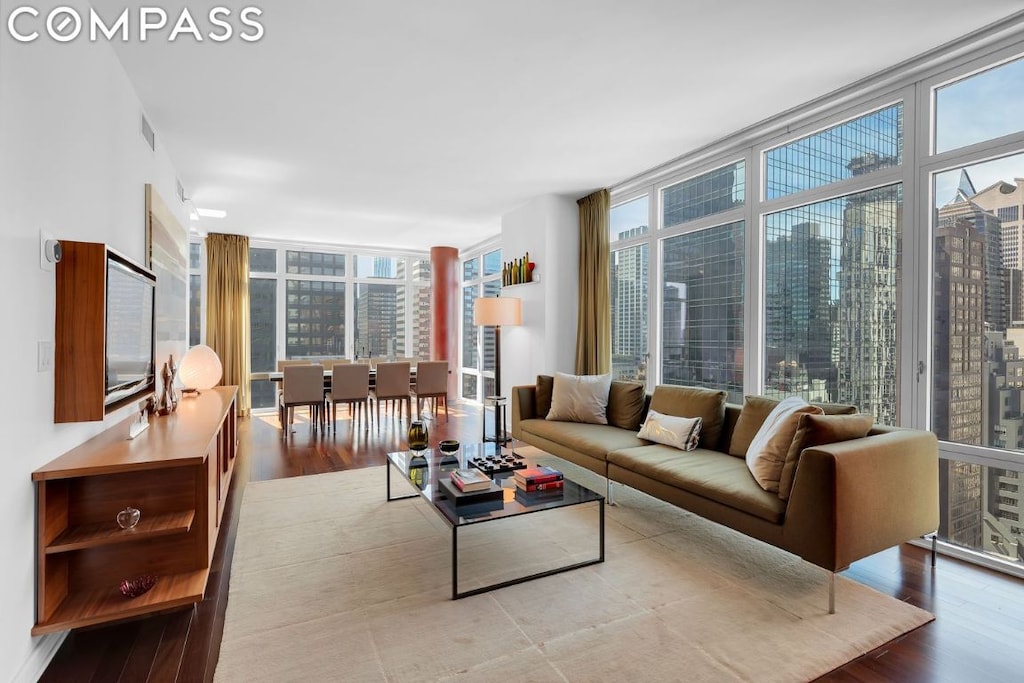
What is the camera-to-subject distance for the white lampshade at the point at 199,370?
4238 mm

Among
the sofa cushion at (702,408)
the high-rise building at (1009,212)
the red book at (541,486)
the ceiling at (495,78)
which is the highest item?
the ceiling at (495,78)

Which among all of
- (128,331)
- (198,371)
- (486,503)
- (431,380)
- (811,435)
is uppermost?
(128,331)

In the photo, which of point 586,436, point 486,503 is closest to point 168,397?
point 486,503

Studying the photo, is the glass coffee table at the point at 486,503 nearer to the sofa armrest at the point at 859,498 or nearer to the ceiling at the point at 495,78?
the sofa armrest at the point at 859,498

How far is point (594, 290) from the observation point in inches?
214

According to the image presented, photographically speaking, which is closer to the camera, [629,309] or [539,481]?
[539,481]

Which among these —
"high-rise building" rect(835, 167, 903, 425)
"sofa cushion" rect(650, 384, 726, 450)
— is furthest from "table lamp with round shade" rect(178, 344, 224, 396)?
"high-rise building" rect(835, 167, 903, 425)

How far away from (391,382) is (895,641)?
559 centimetres

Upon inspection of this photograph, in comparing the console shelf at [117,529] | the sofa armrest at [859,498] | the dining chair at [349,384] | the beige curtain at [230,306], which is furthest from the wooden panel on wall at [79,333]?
the beige curtain at [230,306]

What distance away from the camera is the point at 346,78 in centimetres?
306

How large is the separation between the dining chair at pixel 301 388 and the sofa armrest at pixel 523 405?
2.68 m

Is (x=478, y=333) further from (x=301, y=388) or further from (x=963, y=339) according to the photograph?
(x=963, y=339)

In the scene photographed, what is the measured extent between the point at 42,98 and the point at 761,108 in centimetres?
388

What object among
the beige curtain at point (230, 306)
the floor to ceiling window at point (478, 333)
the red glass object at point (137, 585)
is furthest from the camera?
the floor to ceiling window at point (478, 333)
